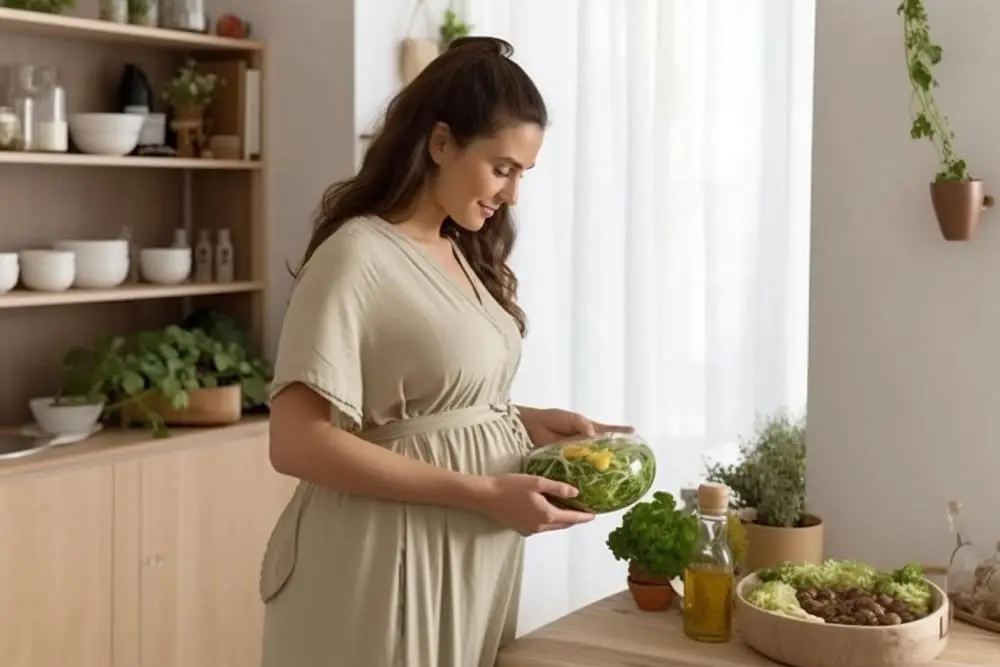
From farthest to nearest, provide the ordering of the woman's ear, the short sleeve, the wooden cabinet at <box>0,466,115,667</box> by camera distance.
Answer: the wooden cabinet at <box>0,466,115,667</box> < the woman's ear < the short sleeve

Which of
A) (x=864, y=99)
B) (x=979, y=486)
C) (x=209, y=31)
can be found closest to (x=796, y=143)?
(x=864, y=99)

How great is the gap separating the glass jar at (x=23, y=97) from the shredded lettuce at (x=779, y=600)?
6.40 ft

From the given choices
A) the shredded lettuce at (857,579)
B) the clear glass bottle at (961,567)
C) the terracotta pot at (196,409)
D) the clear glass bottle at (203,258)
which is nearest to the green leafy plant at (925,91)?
the clear glass bottle at (961,567)

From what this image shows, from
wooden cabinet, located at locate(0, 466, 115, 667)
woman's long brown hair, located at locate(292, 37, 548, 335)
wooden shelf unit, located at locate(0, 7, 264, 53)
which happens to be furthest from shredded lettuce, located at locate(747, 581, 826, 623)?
A: wooden shelf unit, located at locate(0, 7, 264, 53)

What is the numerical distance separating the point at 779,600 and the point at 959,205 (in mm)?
748

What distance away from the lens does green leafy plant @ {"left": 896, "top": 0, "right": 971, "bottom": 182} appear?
2.20 metres

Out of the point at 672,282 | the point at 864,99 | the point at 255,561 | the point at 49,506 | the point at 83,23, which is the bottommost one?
the point at 255,561

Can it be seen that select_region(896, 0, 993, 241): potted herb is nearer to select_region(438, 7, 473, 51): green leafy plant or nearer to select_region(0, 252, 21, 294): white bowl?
select_region(438, 7, 473, 51): green leafy plant

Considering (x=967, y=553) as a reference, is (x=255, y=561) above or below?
below

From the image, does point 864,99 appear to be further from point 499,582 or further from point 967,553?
point 499,582

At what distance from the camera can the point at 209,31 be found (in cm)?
350

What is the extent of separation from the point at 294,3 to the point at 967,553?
2128mm

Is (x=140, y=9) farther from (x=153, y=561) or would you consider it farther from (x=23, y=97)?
(x=153, y=561)

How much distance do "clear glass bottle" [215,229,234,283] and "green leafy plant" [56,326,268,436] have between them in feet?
0.79
